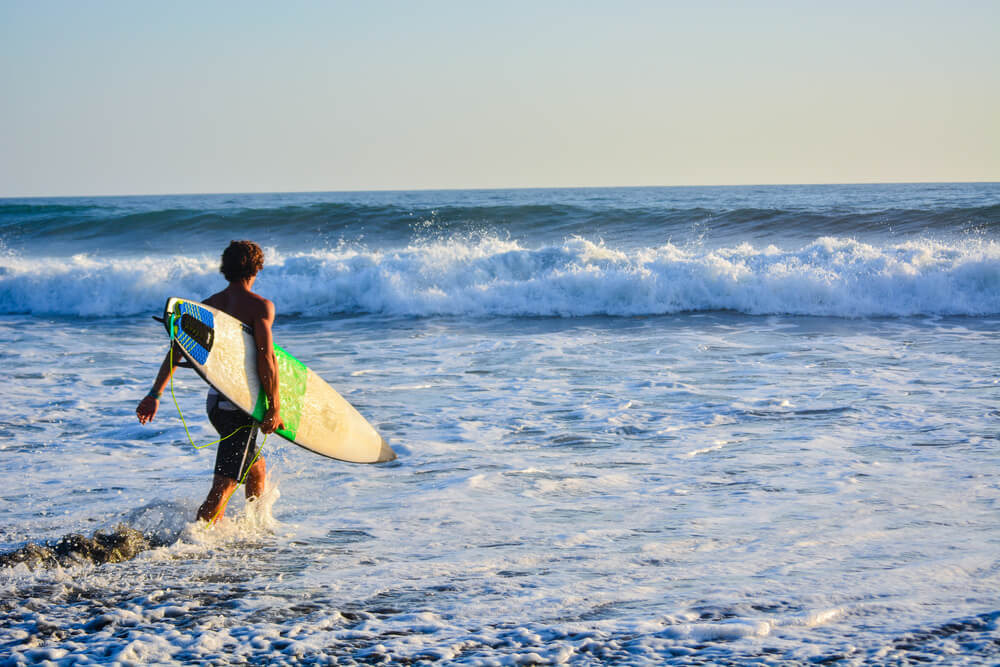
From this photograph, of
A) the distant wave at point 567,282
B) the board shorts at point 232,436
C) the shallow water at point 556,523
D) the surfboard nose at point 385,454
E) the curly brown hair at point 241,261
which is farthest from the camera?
the distant wave at point 567,282

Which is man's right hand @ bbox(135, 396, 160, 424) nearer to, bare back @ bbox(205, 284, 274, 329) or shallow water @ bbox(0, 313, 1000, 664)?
bare back @ bbox(205, 284, 274, 329)

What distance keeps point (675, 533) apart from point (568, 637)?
4.11 feet

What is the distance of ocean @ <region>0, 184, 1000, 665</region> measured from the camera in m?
3.32

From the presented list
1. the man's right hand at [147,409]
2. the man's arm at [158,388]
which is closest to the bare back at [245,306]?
the man's arm at [158,388]

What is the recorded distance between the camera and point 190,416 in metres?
7.21

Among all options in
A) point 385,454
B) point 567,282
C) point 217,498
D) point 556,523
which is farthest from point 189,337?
point 567,282

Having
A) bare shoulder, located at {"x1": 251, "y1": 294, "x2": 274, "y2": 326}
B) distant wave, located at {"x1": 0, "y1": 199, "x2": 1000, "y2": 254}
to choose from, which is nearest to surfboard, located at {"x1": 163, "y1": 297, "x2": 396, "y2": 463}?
bare shoulder, located at {"x1": 251, "y1": 294, "x2": 274, "y2": 326}

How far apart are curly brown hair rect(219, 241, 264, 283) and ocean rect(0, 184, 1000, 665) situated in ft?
4.00

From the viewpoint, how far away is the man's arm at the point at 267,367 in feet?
13.8

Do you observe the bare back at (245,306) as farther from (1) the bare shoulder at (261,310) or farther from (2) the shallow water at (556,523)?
(2) the shallow water at (556,523)

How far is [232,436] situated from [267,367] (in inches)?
15.5

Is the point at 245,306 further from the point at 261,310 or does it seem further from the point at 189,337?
the point at 189,337

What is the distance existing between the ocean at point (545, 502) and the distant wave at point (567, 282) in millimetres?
628

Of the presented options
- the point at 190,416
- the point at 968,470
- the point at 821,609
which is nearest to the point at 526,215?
the point at 190,416
